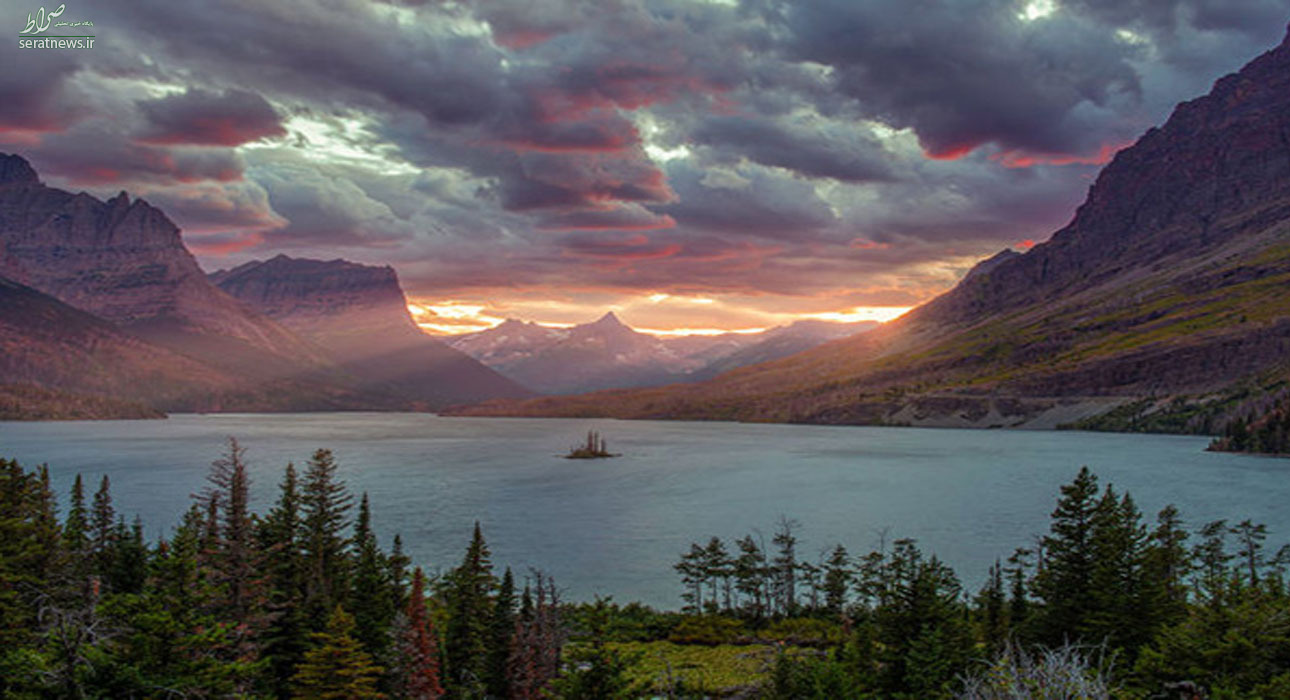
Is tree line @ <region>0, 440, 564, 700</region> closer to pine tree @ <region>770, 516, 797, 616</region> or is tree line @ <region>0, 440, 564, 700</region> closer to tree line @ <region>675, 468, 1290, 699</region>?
tree line @ <region>675, 468, 1290, 699</region>

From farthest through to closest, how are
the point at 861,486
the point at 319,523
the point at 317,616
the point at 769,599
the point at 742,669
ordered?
the point at 861,486 → the point at 769,599 → the point at 742,669 → the point at 319,523 → the point at 317,616

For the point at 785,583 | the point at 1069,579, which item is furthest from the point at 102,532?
the point at 1069,579

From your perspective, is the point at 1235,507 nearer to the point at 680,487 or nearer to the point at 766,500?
the point at 766,500

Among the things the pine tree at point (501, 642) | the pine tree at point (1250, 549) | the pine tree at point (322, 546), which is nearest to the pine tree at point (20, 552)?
the pine tree at point (322, 546)

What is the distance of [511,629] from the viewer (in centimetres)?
5856

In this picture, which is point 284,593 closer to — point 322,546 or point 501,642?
point 322,546

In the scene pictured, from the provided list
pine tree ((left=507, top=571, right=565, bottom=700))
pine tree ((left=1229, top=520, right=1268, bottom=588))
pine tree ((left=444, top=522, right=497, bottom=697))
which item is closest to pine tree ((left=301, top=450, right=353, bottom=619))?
pine tree ((left=444, top=522, right=497, bottom=697))

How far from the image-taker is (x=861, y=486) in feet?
625

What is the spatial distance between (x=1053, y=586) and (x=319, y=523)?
54.2 meters

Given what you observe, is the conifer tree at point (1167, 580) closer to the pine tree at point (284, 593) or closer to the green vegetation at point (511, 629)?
the green vegetation at point (511, 629)

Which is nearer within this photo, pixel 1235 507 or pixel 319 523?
pixel 319 523

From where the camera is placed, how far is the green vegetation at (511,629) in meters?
27.0

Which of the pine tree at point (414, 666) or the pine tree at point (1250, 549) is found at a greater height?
the pine tree at point (414, 666)

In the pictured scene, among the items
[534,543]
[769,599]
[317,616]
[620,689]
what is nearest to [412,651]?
[317,616]
